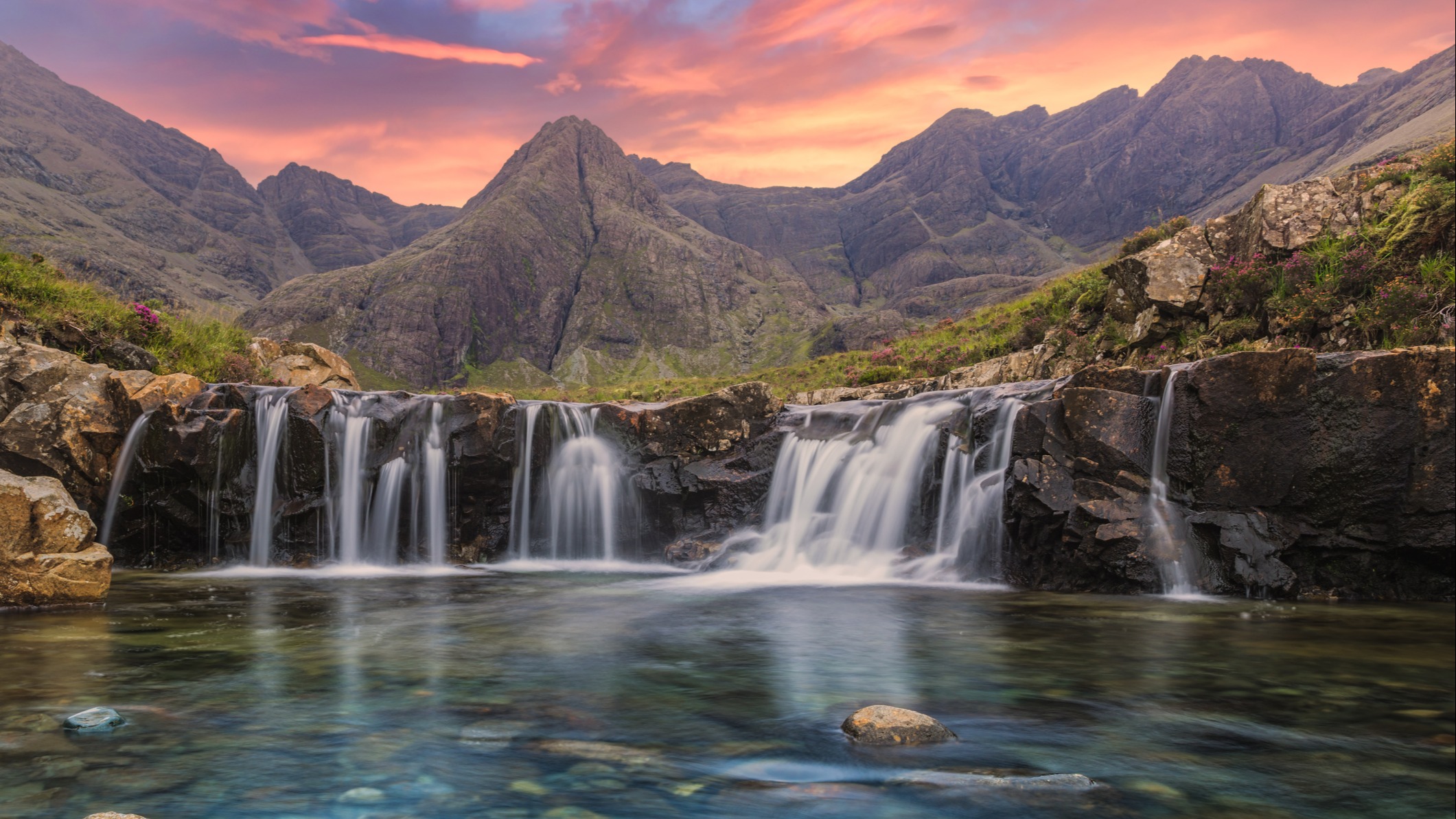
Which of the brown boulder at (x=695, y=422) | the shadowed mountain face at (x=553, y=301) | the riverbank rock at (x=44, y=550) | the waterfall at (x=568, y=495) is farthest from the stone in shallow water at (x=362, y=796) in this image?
the shadowed mountain face at (x=553, y=301)

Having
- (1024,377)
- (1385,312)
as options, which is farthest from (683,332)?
(1385,312)

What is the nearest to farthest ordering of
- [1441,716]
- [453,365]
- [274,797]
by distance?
[274,797]
[1441,716]
[453,365]

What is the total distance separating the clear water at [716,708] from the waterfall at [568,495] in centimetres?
670

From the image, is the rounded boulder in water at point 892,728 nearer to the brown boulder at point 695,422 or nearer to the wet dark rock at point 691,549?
the wet dark rock at point 691,549

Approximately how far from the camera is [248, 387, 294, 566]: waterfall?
1717cm

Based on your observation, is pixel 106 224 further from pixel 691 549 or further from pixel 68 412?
pixel 691 549

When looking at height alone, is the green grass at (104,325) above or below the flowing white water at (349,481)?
above

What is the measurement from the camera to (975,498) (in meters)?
15.4

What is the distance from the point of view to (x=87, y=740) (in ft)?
18.6

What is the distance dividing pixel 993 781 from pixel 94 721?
674cm

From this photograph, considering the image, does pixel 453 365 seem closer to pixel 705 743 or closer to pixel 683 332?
pixel 683 332

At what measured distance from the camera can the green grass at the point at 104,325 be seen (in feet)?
59.7

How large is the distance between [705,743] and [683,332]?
512ft

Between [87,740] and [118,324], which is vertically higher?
[118,324]
